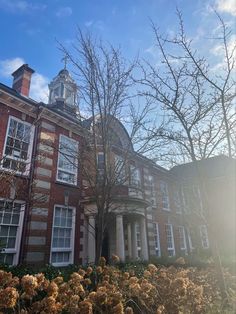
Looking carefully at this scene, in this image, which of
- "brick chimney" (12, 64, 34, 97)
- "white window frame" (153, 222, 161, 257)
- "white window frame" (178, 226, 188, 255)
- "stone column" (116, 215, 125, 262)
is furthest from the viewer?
"white window frame" (178, 226, 188, 255)

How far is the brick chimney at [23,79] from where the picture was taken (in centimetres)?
1507

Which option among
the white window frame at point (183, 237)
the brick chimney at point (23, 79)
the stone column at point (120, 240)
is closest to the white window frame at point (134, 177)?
the stone column at point (120, 240)

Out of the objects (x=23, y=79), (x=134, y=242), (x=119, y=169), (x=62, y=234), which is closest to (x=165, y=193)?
(x=134, y=242)

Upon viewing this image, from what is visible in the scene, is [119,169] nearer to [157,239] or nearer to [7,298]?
[7,298]

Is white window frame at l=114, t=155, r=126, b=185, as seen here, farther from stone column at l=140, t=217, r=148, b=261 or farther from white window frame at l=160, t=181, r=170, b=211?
white window frame at l=160, t=181, r=170, b=211

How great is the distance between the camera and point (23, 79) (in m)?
Answer: 15.1

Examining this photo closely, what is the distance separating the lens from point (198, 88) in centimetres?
904

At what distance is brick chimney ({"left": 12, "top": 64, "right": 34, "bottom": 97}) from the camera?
49.4 feet

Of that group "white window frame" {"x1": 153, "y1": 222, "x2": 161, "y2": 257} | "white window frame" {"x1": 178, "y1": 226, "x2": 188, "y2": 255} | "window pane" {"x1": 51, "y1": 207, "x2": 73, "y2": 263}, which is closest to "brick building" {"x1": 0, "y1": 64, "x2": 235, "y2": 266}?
"window pane" {"x1": 51, "y1": 207, "x2": 73, "y2": 263}

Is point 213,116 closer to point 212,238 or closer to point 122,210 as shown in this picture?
point 212,238

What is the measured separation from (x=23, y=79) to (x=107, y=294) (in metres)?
13.9

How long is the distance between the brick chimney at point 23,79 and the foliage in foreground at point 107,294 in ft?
38.7

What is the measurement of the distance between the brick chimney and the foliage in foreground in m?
11.8

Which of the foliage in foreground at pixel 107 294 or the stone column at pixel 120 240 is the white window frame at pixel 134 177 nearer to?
the stone column at pixel 120 240
